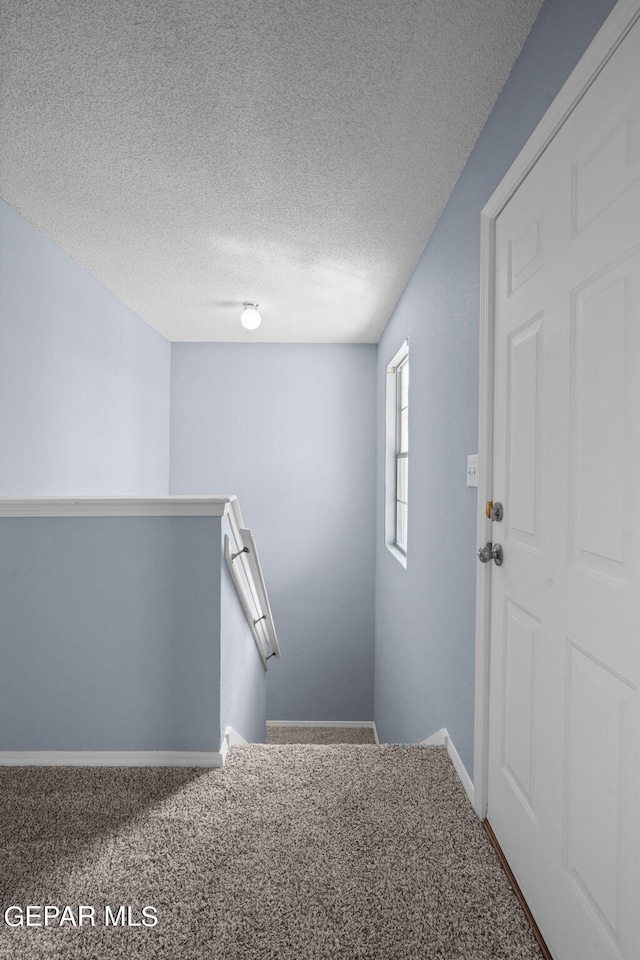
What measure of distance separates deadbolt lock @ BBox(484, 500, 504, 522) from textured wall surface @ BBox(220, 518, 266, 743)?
3.12ft

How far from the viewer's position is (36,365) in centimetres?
275

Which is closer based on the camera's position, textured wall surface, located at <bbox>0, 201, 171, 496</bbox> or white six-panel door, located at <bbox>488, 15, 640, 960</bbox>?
white six-panel door, located at <bbox>488, 15, 640, 960</bbox>

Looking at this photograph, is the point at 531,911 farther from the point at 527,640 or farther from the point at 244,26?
the point at 244,26

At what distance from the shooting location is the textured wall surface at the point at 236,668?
217 cm

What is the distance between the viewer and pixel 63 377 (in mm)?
3018

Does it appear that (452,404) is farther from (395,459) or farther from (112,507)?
(395,459)

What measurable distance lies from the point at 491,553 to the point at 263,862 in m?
1.07

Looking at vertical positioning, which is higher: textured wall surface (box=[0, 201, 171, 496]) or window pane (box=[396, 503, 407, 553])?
textured wall surface (box=[0, 201, 171, 496])

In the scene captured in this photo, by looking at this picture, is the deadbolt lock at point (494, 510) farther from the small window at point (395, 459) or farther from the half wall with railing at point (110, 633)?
the small window at point (395, 459)

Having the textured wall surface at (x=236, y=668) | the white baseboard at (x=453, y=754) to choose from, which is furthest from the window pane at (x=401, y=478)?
the white baseboard at (x=453, y=754)

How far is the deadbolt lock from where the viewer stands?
1.68 m

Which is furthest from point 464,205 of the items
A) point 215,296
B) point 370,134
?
point 215,296

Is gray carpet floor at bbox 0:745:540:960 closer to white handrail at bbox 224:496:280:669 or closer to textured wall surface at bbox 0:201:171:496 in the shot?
white handrail at bbox 224:496:280:669

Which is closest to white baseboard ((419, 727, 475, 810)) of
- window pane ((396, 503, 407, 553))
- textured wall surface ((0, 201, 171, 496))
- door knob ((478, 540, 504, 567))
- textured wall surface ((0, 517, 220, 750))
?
door knob ((478, 540, 504, 567))
